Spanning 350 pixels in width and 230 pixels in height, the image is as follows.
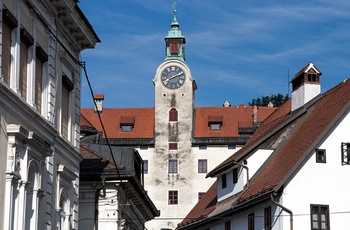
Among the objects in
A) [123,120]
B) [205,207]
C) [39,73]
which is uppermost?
[123,120]

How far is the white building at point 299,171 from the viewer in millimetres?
42031

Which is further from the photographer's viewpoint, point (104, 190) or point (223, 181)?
point (223, 181)

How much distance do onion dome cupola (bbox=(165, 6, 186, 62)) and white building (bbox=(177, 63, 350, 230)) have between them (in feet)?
163

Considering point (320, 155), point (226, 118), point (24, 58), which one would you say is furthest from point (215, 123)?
point (24, 58)

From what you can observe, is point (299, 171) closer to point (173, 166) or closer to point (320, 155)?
point (320, 155)

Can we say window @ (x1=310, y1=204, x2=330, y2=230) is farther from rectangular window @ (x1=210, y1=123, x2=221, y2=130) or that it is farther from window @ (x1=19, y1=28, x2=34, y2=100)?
rectangular window @ (x1=210, y1=123, x2=221, y2=130)

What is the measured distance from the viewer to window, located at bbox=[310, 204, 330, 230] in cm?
→ 4188

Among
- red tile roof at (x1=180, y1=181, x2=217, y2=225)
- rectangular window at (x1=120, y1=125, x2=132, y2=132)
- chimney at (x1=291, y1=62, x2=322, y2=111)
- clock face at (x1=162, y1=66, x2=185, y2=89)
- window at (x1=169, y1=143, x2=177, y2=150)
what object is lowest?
red tile roof at (x1=180, y1=181, x2=217, y2=225)

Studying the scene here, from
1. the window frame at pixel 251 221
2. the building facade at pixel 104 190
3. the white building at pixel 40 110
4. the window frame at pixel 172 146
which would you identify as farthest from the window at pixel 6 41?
the window frame at pixel 172 146

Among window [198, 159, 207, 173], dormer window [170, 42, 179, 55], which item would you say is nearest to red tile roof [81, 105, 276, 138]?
window [198, 159, 207, 173]

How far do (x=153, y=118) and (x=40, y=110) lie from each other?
74.0 metres

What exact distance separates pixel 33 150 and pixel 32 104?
132cm

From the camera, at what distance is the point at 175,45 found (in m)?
102

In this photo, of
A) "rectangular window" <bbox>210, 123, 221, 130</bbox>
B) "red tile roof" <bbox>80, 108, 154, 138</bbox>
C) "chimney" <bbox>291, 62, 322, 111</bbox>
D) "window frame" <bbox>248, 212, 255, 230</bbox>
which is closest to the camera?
"window frame" <bbox>248, 212, 255, 230</bbox>
